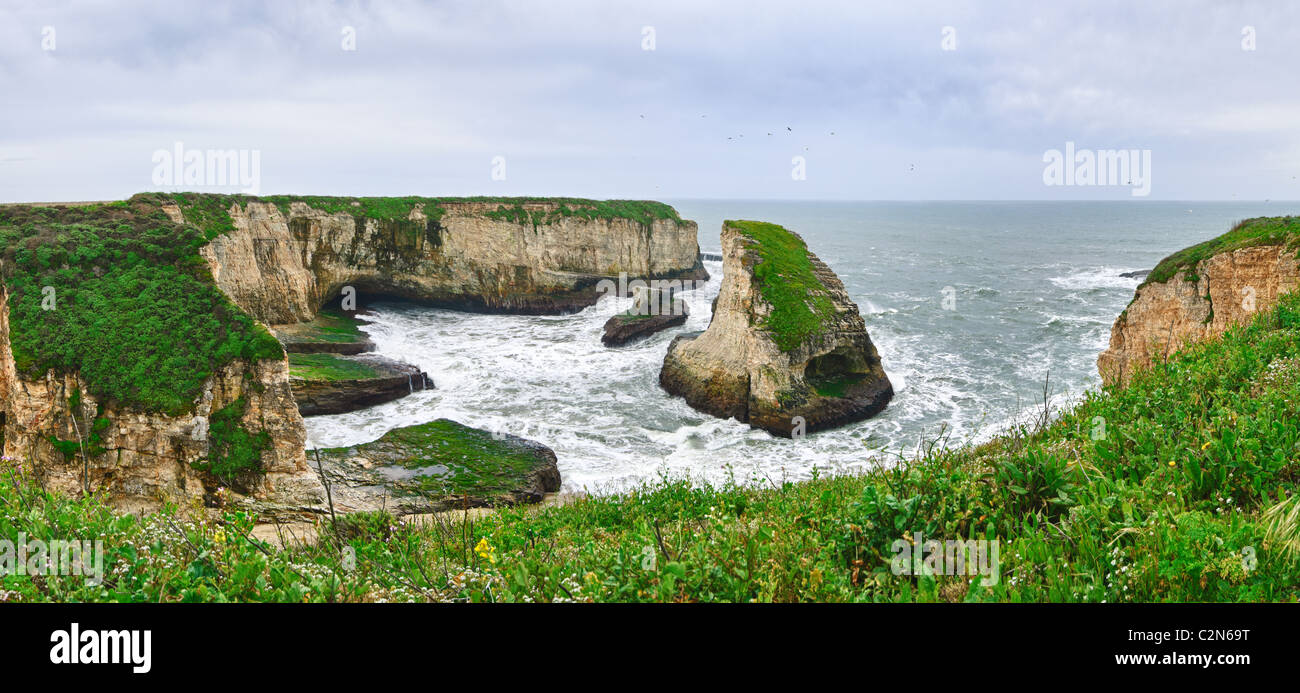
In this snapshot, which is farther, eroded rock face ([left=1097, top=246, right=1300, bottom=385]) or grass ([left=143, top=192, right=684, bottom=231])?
grass ([left=143, top=192, right=684, bottom=231])

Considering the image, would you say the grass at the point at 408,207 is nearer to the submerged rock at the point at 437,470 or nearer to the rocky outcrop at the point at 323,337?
the rocky outcrop at the point at 323,337

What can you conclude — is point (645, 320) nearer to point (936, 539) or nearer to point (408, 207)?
point (408, 207)

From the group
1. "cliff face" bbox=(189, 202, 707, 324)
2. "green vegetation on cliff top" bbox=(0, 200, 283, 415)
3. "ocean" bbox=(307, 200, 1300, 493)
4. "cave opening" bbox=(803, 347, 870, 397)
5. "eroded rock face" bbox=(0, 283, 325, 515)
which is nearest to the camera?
"eroded rock face" bbox=(0, 283, 325, 515)

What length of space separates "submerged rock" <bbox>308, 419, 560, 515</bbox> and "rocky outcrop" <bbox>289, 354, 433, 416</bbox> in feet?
21.4

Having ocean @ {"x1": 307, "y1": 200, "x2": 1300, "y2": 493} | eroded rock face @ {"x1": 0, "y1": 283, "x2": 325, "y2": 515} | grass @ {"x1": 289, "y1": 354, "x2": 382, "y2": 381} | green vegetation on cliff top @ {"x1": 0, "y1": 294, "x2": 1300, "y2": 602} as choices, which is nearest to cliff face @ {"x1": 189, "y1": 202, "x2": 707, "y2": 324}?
ocean @ {"x1": 307, "y1": 200, "x2": 1300, "y2": 493}

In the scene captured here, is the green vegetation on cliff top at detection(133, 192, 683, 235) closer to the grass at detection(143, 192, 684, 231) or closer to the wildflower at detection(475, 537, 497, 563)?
the grass at detection(143, 192, 684, 231)

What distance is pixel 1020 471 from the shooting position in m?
6.09

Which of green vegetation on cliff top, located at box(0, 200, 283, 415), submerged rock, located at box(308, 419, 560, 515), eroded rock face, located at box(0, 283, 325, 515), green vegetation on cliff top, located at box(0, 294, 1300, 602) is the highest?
green vegetation on cliff top, located at box(0, 200, 283, 415)

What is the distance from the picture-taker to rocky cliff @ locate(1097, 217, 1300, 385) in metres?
18.7

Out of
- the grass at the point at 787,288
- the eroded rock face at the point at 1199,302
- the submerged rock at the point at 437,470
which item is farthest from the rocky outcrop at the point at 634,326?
the eroded rock face at the point at 1199,302

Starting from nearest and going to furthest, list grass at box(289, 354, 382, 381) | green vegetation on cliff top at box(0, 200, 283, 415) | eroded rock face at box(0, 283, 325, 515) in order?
eroded rock face at box(0, 283, 325, 515)
green vegetation on cliff top at box(0, 200, 283, 415)
grass at box(289, 354, 382, 381)

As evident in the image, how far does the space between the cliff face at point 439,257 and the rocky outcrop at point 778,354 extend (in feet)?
68.6
